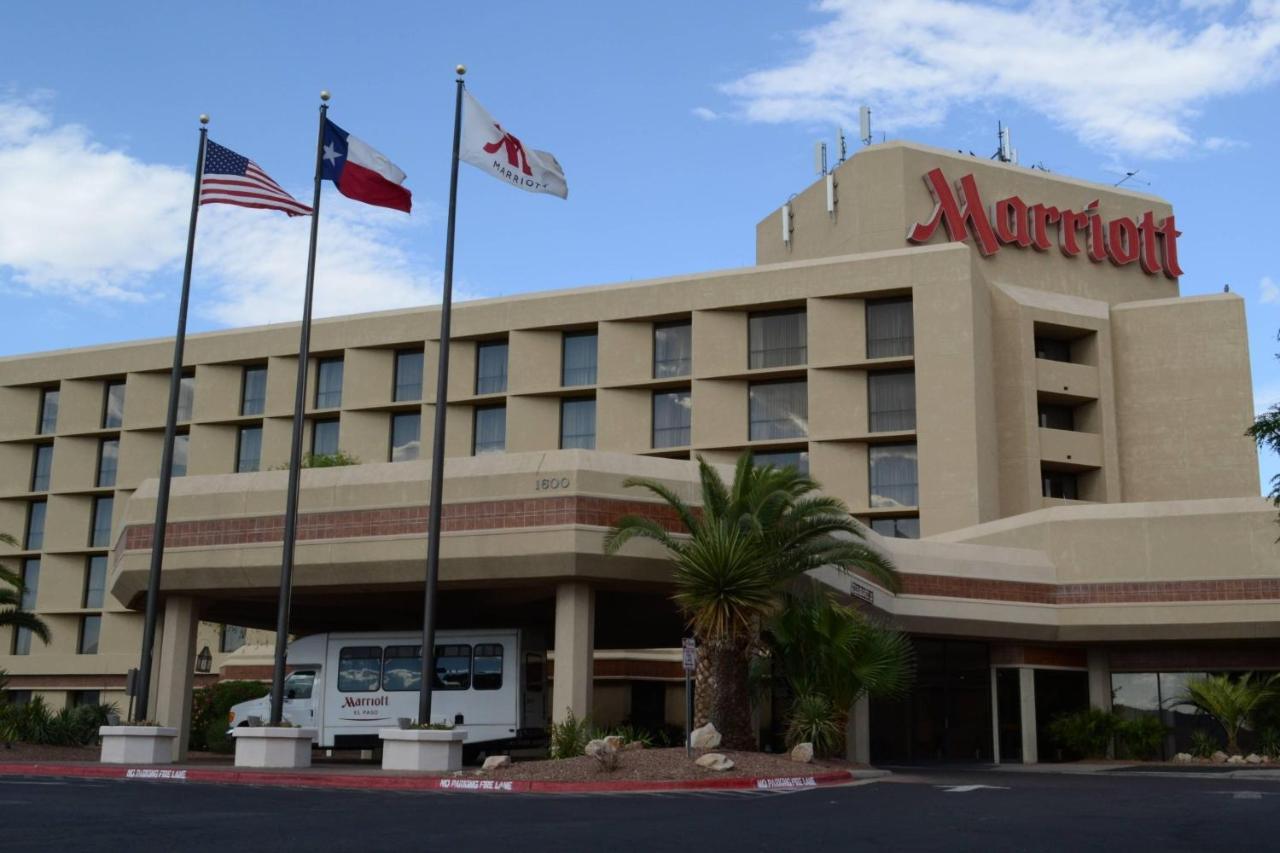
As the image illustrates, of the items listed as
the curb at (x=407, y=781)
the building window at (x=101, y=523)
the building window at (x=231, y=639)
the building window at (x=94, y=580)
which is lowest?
the curb at (x=407, y=781)

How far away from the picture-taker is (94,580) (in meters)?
64.9

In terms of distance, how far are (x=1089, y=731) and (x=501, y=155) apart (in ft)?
80.9

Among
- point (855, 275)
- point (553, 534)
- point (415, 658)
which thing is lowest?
point (415, 658)

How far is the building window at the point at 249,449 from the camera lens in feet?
202

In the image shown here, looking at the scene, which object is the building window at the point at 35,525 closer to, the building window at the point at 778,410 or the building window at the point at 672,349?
the building window at the point at 672,349

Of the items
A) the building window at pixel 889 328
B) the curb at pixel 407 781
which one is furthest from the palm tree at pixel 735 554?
the building window at pixel 889 328

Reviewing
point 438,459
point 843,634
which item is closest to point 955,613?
point 843,634

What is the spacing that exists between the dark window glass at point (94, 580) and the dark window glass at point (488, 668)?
4004cm

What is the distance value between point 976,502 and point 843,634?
20155 mm

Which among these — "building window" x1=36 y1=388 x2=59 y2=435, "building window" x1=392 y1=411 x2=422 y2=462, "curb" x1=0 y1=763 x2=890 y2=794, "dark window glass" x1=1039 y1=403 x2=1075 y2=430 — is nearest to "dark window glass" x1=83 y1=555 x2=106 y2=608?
"building window" x1=36 y1=388 x2=59 y2=435

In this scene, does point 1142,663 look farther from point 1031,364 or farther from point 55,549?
point 55,549

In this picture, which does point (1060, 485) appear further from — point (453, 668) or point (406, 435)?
point (453, 668)

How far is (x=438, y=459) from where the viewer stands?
25.2 metres

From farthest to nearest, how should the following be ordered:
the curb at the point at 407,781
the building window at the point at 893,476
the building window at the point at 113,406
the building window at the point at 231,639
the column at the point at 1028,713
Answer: the building window at the point at 113,406 < the building window at the point at 231,639 < the building window at the point at 893,476 < the column at the point at 1028,713 < the curb at the point at 407,781
